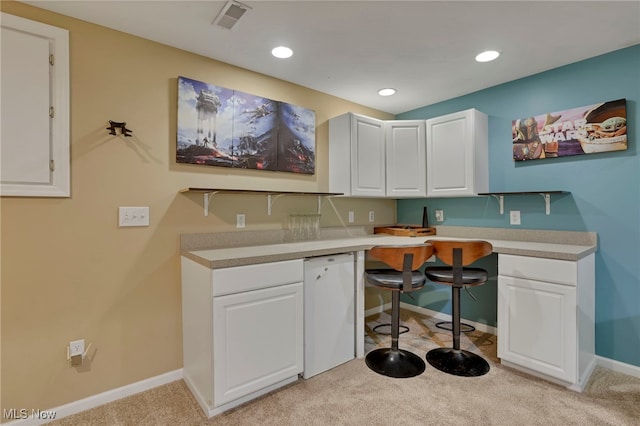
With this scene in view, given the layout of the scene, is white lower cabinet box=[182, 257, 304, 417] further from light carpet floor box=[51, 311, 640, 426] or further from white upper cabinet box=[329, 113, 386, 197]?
white upper cabinet box=[329, 113, 386, 197]

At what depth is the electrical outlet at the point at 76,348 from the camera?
1.84 metres

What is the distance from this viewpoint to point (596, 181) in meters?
2.36

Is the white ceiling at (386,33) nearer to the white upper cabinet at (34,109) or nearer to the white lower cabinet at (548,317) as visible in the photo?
the white upper cabinet at (34,109)

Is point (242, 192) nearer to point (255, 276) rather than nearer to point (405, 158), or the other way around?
point (255, 276)

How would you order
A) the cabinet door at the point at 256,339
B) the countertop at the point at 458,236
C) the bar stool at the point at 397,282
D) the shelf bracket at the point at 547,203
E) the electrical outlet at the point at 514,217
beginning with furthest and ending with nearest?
the electrical outlet at the point at 514,217 → the shelf bracket at the point at 547,203 → the bar stool at the point at 397,282 → the countertop at the point at 458,236 → the cabinet door at the point at 256,339

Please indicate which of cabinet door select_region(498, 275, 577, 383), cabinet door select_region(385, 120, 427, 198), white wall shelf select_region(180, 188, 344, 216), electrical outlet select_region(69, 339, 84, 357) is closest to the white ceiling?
cabinet door select_region(385, 120, 427, 198)

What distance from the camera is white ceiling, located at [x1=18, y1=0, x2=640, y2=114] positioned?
1.79 m

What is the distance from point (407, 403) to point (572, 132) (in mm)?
2383

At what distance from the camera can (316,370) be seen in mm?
2240

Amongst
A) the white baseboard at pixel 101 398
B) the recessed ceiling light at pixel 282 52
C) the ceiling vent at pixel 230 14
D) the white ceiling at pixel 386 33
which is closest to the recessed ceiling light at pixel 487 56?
the white ceiling at pixel 386 33

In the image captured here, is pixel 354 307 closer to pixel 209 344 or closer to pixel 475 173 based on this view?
pixel 209 344

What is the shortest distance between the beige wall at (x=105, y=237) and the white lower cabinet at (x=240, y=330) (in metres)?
0.26

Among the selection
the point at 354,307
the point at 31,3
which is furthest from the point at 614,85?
the point at 31,3

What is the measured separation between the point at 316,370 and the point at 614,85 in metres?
3.01
